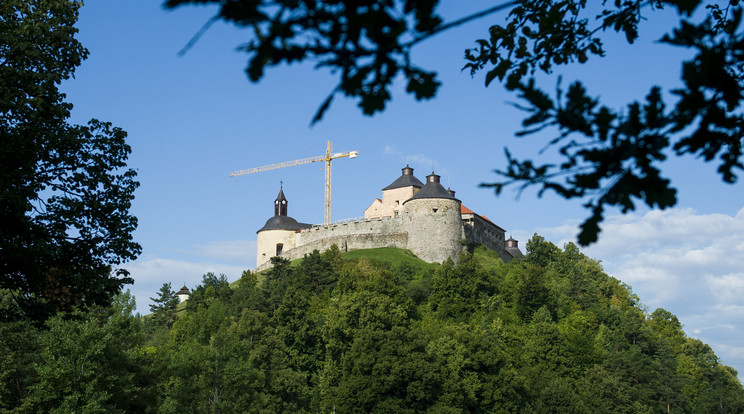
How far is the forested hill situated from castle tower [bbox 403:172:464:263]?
2365mm

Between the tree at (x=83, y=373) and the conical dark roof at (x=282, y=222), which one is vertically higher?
the conical dark roof at (x=282, y=222)

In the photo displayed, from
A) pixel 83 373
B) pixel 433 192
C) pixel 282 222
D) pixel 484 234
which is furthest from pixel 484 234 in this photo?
pixel 83 373

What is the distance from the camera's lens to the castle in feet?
279

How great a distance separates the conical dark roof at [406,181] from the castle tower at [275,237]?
41.1 feet

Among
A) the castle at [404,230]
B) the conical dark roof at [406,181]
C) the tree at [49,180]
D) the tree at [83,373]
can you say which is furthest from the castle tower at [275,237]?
the tree at [49,180]

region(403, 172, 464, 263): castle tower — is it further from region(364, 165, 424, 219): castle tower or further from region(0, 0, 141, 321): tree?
region(0, 0, 141, 321): tree

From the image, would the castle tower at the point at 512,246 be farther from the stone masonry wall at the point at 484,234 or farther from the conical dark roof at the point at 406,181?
the conical dark roof at the point at 406,181

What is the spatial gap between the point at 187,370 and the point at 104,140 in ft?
105

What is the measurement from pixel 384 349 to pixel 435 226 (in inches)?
1476

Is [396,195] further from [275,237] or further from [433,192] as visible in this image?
[275,237]

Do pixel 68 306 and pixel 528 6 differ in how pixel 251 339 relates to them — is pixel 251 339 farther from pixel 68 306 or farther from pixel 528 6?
pixel 528 6

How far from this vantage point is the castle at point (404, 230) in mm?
85188

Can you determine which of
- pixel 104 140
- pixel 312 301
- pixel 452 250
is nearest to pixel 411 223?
pixel 452 250

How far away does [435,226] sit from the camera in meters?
85.1
